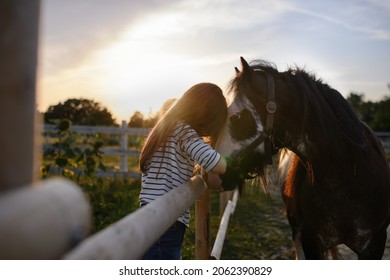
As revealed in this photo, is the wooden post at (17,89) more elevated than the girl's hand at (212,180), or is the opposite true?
the wooden post at (17,89)

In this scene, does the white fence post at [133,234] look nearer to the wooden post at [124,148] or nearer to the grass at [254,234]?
the grass at [254,234]

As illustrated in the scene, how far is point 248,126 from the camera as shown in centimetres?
259

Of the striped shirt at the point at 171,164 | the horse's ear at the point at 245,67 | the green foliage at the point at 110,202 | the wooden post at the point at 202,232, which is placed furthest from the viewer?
the green foliage at the point at 110,202

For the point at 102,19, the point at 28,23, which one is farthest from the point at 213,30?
the point at 28,23

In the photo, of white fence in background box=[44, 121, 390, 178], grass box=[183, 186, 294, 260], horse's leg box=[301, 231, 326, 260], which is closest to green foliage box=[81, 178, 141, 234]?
white fence in background box=[44, 121, 390, 178]

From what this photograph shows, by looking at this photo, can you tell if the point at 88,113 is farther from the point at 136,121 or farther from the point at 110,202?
the point at 110,202

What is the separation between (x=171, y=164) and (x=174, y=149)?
0.09 metres

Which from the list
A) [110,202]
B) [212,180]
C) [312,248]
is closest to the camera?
[212,180]

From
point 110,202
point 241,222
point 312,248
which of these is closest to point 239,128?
point 312,248

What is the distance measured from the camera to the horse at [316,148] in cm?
261

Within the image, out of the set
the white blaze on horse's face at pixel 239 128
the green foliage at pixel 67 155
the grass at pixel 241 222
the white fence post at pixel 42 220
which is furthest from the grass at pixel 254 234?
the white fence post at pixel 42 220

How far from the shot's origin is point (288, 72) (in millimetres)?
2805

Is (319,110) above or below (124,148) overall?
above

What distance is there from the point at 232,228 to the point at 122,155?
17.1 ft
